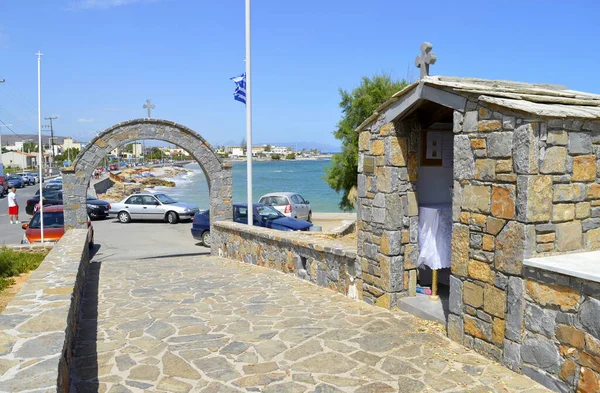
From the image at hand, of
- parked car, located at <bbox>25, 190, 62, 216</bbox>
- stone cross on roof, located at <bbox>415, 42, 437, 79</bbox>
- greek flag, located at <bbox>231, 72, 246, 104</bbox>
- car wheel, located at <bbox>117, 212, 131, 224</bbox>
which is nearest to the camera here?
stone cross on roof, located at <bbox>415, 42, 437, 79</bbox>

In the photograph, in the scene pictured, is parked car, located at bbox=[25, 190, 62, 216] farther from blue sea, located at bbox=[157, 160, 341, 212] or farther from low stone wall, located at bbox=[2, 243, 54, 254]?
blue sea, located at bbox=[157, 160, 341, 212]

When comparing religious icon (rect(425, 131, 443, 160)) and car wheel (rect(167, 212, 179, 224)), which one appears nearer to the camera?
religious icon (rect(425, 131, 443, 160))

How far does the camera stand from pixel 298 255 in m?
8.41

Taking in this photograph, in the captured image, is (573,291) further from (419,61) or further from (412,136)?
(419,61)

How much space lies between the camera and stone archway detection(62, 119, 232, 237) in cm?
1148

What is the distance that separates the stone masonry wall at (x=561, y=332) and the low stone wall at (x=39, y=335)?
12.3 feet

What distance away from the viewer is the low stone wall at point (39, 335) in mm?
3023

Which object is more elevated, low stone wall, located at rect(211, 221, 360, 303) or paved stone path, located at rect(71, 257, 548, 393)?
low stone wall, located at rect(211, 221, 360, 303)

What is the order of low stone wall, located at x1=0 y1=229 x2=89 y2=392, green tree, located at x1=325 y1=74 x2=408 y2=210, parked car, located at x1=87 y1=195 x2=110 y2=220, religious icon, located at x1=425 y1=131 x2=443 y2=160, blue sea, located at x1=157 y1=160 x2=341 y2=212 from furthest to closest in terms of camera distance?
blue sea, located at x1=157 y1=160 x2=341 y2=212
parked car, located at x1=87 y1=195 x2=110 y2=220
green tree, located at x1=325 y1=74 x2=408 y2=210
religious icon, located at x1=425 y1=131 x2=443 y2=160
low stone wall, located at x1=0 y1=229 x2=89 y2=392

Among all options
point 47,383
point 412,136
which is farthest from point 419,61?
point 47,383

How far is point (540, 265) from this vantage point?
4020 mm

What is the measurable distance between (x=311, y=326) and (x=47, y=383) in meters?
3.37

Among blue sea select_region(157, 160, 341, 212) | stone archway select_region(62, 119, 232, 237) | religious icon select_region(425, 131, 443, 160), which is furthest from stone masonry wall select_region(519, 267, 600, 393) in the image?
blue sea select_region(157, 160, 341, 212)

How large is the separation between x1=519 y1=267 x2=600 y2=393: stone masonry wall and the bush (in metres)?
8.43
